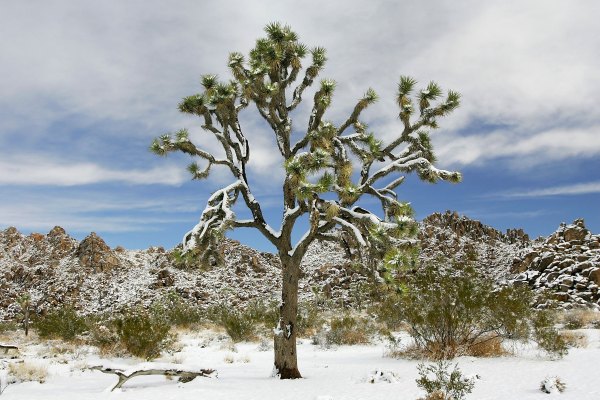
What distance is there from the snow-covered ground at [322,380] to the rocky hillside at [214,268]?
21.8 metres

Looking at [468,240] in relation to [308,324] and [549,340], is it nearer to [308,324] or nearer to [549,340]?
[308,324]

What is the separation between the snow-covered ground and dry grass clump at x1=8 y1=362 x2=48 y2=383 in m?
0.21

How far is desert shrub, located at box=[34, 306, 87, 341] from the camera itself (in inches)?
786

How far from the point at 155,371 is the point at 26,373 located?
3.24 m

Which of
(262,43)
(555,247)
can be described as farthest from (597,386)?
(555,247)

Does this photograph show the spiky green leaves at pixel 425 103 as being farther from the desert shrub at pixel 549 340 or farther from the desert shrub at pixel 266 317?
the desert shrub at pixel 266 317

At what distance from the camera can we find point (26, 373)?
10.5 metres

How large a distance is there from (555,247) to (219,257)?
101 ft

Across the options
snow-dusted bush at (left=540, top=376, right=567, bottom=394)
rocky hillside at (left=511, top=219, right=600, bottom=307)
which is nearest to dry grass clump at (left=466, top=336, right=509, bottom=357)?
snow-dusted bush at (left=540, top=376, right=567, bottom=394)

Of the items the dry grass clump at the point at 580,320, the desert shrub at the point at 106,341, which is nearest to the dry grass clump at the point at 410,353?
the desert shrub at the point at 106,341

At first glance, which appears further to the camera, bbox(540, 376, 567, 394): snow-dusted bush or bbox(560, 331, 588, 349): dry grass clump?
bbox(560, 331, 588, 349): dry grass clump

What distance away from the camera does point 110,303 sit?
44.2 m

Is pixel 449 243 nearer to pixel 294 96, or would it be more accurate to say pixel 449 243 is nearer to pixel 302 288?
pixel 302 288

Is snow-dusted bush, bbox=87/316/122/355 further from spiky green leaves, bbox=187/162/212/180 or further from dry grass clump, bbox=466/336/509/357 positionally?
dry grass clump, bbox=466/336/509/357
